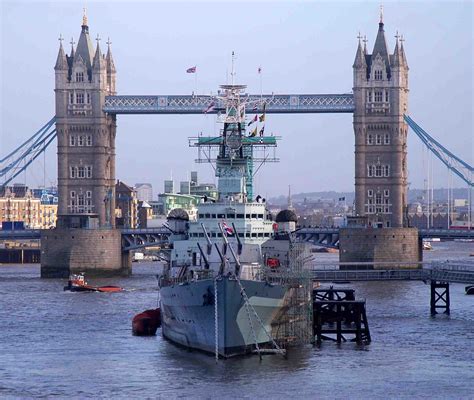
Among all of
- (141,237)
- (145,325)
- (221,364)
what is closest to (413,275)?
(145,325)

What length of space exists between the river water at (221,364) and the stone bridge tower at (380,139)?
1888 inches

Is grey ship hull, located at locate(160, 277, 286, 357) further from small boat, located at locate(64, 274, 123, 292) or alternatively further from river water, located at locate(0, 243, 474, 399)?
small boat, located at locate(64, 274, 123, 292)

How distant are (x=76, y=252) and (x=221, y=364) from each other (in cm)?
7306

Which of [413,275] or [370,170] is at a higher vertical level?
[370,170]

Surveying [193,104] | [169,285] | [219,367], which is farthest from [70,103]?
[219,367]

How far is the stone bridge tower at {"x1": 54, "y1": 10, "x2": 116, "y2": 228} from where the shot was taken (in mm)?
145500

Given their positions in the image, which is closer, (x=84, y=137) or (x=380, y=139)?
(x=380, y=139)

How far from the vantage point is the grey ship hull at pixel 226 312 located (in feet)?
218

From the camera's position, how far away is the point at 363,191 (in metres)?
144

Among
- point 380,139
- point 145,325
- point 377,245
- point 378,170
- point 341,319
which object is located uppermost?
point 380,139

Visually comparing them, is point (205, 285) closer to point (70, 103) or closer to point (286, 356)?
point (286, 356)

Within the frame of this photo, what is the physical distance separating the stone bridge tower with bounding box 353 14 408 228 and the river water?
47954mm

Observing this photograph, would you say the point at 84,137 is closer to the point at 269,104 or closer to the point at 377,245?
the point at 269,104

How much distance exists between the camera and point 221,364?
6688cm
